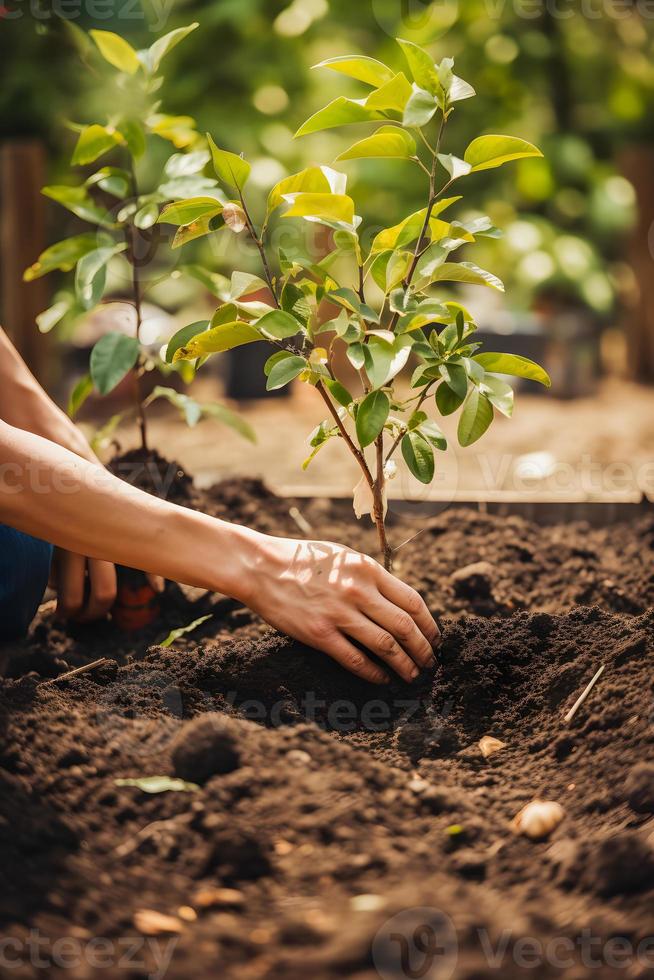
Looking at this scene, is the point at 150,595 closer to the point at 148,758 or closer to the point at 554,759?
the point at 148,758

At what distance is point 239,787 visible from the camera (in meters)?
1.17

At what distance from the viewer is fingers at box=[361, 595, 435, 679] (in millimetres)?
1466

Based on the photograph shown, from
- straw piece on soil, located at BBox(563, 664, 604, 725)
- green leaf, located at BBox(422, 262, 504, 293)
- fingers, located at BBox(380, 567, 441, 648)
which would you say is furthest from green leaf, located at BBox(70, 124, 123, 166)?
straw piece on soil, located at BBox(563, 664, 604, 725)

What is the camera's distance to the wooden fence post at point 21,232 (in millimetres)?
3734

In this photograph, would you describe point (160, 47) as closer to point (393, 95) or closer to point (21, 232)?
point (393, 95)

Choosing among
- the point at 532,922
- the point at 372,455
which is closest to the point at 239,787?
the point at 532,922

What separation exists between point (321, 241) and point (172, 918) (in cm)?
338

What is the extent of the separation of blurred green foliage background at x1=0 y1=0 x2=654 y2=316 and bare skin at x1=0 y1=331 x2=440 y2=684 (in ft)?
10.1

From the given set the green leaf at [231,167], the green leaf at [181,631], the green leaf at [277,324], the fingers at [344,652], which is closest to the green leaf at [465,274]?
the green leaf at [277,324]

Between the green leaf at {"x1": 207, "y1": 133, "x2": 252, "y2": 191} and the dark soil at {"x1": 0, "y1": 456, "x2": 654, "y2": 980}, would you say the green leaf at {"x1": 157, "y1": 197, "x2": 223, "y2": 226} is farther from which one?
the dark soil at {"x1": 0, "y1": 456, "x2": 654, "y2": 980}

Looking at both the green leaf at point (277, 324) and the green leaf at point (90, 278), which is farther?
the green leaf at point (90, 278)

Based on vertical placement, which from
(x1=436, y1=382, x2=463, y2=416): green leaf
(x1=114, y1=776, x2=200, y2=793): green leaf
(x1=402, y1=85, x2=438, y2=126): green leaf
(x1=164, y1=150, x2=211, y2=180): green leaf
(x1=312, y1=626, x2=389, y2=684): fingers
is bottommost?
(x1=312, y1=626, x2=389, y2=684): fingers

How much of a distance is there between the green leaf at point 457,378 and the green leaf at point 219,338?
292 mm

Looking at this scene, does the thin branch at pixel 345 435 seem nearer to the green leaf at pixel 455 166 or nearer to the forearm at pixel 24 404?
the green leaf at pixel 455 166
